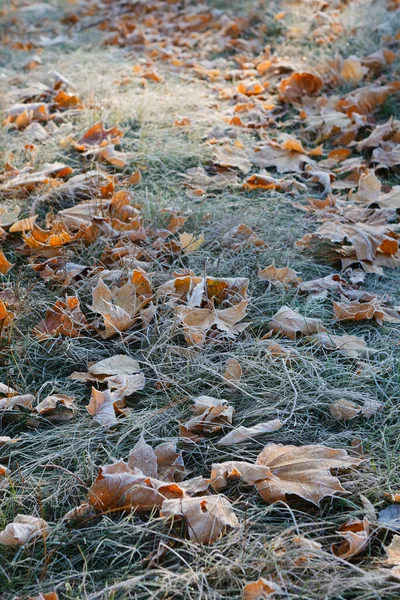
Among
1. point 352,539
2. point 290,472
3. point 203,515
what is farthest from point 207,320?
point 352,539

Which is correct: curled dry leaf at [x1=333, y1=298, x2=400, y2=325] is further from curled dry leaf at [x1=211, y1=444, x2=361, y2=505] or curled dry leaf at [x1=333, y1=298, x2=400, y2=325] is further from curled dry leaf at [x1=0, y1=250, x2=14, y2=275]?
curled dry leaf at [x1=0, y1=250, x2=14, y2=275]

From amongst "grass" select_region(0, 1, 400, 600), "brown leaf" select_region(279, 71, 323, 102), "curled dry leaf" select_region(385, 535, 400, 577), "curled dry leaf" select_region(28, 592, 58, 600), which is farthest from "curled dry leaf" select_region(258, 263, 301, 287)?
"brown leaf" select_region(279, 71, 323, 102)

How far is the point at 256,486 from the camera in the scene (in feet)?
4.94

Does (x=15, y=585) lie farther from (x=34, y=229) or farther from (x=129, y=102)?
(x=129, y=102)

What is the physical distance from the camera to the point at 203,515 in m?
1.39

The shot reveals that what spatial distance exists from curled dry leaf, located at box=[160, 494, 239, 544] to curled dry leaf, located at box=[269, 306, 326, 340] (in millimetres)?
734

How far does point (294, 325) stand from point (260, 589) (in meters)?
0.96

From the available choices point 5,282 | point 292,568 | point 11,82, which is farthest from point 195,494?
point 11,82

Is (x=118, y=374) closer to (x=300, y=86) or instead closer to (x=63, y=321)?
(x=63, y=321)

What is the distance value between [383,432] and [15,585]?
962 millimetres

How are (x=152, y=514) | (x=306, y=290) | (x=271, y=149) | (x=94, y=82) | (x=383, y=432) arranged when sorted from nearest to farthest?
(x=152, y=514), (x=383, y=432), (x=306, y=290), (x=271, y=149), (x=94, y=82)

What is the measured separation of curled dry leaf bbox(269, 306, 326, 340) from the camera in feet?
6.68

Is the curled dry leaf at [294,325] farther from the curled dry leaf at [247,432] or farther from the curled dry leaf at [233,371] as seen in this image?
the curled dry leaf at [247,432]

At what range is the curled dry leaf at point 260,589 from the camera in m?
1.24
